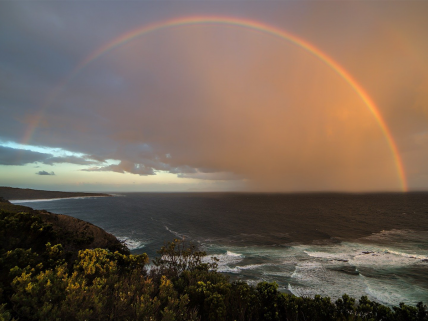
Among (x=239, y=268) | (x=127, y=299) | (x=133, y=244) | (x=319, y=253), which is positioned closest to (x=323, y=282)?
(x=239, y=268)

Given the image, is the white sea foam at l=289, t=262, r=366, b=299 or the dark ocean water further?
the dark ocean water

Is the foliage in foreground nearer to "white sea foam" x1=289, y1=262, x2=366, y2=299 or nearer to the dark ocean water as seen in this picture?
"white sea foam" x1=289, y1=262, x2=366, y2=299

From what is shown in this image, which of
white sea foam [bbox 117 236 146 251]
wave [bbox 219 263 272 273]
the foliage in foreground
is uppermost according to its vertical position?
the foliage in foreground

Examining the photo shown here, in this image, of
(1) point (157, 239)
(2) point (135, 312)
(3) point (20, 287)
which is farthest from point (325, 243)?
(3) point (20, 287)

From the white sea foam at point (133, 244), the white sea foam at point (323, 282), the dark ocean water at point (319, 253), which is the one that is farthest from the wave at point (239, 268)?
the white sea foam at point (133, 244)

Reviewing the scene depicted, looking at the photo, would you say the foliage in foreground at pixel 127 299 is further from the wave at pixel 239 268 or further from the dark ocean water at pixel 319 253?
the wave at pixel 239 268

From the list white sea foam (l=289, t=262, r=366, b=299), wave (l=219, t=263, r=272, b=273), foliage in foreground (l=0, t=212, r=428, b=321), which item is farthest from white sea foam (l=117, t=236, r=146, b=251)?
foliage in foreground (l=0, t=212, r=428, b=321)

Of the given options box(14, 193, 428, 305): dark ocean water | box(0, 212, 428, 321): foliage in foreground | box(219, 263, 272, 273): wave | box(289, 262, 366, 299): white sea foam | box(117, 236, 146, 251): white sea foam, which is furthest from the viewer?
box(117, 236, 146, 251): white sea foam

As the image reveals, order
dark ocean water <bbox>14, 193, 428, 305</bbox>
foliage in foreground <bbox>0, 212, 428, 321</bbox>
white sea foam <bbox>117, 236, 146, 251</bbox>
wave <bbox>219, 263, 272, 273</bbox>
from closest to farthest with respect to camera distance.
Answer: foliage in foreground <bbox>0, 212, 428, 321</bbox> → dark ocean water <bbox>14, 193, 428, 305</bbox> → wave <bbox>219, 263, 272, 273</bbox> → white sea foam <bbox>117, 236, 146, 251</bbox>
